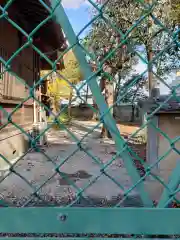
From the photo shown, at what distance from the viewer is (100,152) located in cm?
739

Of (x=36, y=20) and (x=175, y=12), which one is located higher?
(x=175, y=12)

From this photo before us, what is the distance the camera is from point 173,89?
0.76 meters

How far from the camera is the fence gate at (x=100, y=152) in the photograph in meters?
0.70

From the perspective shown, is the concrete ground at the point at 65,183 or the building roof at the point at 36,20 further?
the building roof at the point at 36,20

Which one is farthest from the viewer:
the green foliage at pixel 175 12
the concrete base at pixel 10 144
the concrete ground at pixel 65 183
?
the green foliage at pixel 175 12

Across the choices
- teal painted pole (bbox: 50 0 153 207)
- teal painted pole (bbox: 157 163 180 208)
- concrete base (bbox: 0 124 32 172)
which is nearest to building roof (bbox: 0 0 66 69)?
concrete base (bbox: 0 124 32 172)

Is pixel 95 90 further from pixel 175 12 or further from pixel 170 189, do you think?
pixel 175 12

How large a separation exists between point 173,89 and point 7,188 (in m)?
3.85

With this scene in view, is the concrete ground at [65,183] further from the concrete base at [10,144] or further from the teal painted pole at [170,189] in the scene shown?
the teal painted pole at [170,189]

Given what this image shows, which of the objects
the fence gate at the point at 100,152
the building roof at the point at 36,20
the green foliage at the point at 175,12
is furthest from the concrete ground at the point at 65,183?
the green foliage at the point at 175,12

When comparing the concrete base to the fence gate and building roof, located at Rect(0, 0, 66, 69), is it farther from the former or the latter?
building roof, located at Rect(0, 0, 66, 69)

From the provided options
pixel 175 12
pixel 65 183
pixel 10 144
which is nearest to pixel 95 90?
pixel 65 183

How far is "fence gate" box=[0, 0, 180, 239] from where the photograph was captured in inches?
27.4

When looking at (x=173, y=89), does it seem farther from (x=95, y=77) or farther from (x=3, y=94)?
(x=3, y=94)
